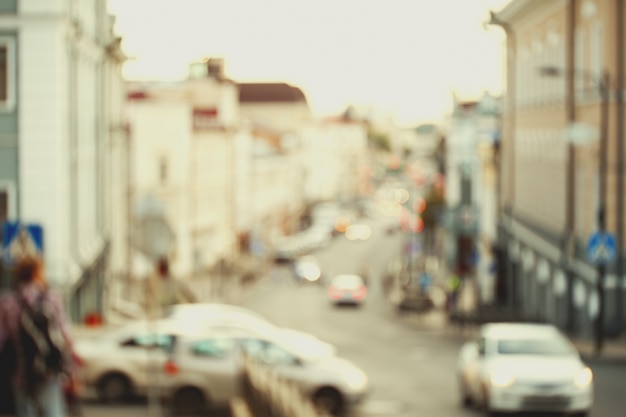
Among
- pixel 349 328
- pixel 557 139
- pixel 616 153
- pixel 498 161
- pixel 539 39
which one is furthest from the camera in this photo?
pixel 498 161

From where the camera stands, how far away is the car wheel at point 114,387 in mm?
19969

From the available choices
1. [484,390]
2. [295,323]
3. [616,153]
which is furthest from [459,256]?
[484,390]

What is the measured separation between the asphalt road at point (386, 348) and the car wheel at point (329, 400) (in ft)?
2.44

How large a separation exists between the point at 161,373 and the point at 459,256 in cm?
6130

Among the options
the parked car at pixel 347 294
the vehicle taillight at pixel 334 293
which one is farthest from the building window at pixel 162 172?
the vehicle taillight at pixel 334 293

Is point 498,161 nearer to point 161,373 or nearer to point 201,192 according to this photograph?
point 201,192

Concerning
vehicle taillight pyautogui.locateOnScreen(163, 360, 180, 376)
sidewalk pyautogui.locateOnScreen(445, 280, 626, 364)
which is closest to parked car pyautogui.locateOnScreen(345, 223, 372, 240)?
sidewalk pyautogui.locateOnScreen(445, 280, 626, 364)

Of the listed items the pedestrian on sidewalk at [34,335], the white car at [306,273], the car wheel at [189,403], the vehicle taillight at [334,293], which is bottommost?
the white car at [306,273]

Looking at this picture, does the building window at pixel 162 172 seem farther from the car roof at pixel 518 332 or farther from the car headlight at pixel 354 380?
the car roof at pixel 518 332

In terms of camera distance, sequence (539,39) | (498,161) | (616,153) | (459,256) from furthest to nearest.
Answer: (459,256) → (498,161) → (539,39) → (616,153)

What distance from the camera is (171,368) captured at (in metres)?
19.5

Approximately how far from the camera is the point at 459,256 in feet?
264

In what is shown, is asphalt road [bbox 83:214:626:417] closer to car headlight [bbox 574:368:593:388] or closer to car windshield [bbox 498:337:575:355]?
car windshield [bbox 498:337:575:355]

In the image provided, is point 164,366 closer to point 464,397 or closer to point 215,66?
point 464,397
